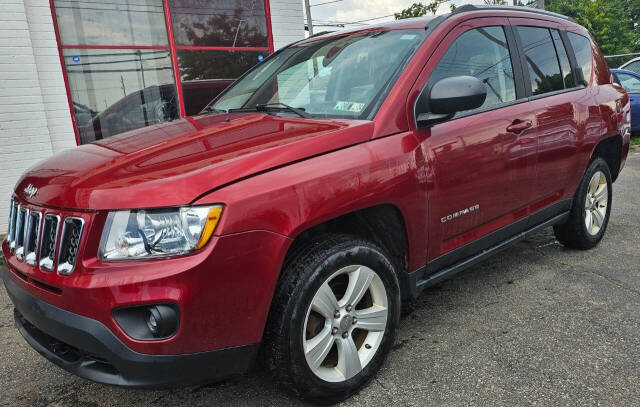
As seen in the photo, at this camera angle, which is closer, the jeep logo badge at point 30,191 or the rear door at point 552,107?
the jeep logo badge at point 30,191

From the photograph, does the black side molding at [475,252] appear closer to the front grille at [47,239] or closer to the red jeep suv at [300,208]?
the red jeep suv at [300,208]

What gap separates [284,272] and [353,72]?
4.19 ft

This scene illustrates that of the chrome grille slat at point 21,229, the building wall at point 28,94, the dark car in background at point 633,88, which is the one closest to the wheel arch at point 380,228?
the chrome grille slat at point 21,229

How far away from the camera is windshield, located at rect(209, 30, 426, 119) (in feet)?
8.35

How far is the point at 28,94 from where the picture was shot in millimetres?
5828

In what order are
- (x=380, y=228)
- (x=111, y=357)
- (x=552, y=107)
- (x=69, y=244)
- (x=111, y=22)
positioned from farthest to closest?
(x=111, y=22)
(x=552, y=107)
(x=380, y=228)
(x=69, y=244)
(x=111, y=357)

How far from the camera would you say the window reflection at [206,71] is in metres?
7.30

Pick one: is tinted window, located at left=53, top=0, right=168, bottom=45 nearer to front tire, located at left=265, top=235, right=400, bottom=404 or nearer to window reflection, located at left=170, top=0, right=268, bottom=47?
window reflection, located at left=170, top=0, right=268, bottom=47

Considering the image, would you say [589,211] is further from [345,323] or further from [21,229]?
[21,229]

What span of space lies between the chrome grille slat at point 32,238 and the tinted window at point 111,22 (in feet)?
16.9

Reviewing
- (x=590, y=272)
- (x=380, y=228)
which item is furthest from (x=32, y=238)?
(x=590, y=272)

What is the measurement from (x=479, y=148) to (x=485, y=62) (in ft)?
2.03

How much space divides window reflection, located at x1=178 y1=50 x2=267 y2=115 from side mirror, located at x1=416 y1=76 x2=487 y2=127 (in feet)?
18.2

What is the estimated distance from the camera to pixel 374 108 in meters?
2.41
